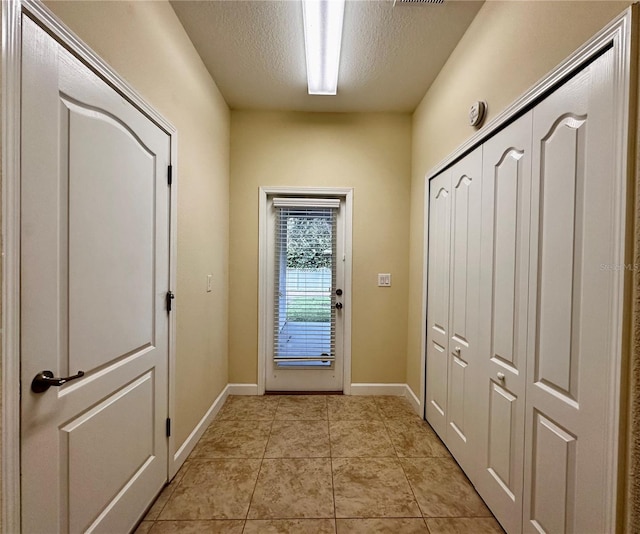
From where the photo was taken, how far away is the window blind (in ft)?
9.30

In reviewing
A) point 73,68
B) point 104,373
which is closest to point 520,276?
point 104,373

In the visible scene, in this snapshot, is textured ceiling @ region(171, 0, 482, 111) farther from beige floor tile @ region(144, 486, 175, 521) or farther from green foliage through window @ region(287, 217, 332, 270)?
beige floor tile @ region(144, 486, 175, 521)

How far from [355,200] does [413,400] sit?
1.97m

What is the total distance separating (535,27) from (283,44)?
4.76 ft

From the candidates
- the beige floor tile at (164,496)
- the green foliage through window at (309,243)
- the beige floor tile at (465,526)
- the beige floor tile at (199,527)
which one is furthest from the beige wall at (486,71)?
the beige floor tile at (164,496)

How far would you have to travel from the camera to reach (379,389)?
2.80m

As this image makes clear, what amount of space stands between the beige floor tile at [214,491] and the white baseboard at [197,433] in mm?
81

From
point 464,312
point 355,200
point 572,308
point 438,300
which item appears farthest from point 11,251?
point 355,200

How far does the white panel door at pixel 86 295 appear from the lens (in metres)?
→ 0.86

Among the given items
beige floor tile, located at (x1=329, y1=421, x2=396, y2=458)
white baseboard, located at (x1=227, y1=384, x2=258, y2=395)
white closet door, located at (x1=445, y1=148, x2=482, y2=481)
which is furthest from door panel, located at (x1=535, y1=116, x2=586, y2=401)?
white baseboard, located at (x1=227, y1=384, x2=258, y2=395)

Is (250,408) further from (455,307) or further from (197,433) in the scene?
(455,307)

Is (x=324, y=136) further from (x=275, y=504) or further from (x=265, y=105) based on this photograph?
(x=275, y=504)

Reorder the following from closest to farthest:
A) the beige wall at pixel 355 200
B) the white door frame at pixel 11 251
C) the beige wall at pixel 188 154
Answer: the white door frame at pixel 11 251 < the beige wall at pixel 188 154 < the beige wall at pixel 355 200

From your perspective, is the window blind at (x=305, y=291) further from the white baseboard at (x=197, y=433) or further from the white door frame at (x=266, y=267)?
the white baseboard at (x=197, y=433)
